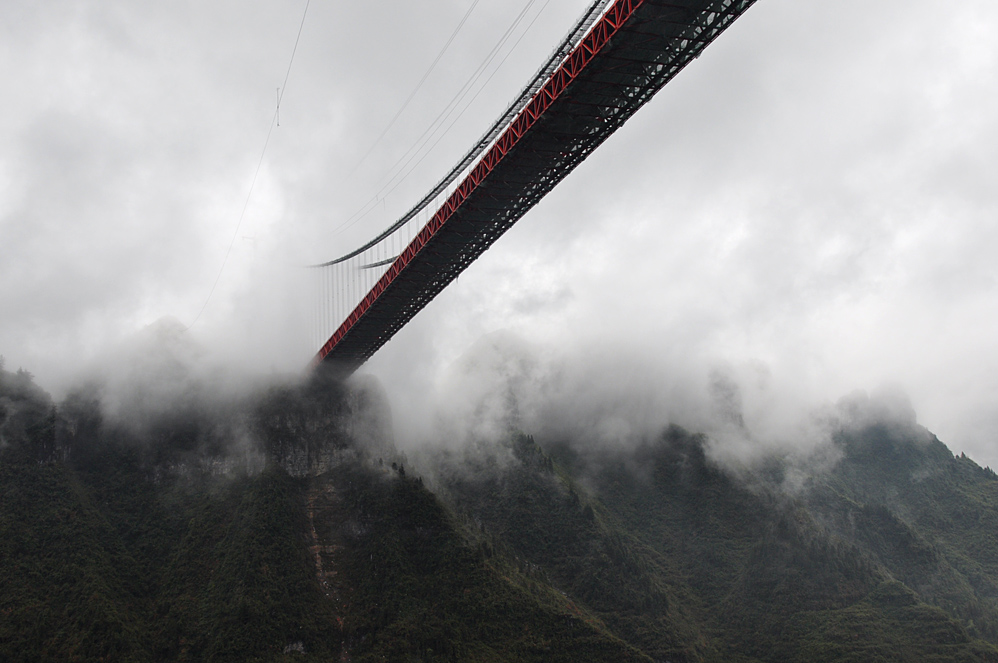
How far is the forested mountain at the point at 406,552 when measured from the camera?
2409 inches

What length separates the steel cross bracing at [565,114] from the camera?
29453 mm

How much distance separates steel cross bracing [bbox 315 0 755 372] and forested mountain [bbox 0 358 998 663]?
33.9 m

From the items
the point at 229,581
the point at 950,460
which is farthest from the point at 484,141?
the point at 950,460

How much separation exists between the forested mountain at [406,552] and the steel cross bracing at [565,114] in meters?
33.9

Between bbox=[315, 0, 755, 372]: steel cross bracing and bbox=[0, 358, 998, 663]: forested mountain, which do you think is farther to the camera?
bbox=[0, 358, 998, 663]: forested mountain

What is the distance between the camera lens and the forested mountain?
61.2 m

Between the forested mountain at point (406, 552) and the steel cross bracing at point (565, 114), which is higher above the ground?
the steel cross bracing at point (565, 114)

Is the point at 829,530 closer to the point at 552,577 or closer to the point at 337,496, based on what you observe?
the point at 552,577

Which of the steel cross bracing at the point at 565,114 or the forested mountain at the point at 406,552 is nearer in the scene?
the steel cross bracing at the point at 565,114

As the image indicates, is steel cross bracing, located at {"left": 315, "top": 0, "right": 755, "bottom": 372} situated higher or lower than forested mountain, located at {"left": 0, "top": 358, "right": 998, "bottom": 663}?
higher

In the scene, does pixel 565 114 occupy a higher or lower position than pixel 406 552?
higher

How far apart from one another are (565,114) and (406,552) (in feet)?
184

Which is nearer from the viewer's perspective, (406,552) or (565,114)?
(565,114)

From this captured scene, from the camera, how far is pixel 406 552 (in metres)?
75.0
